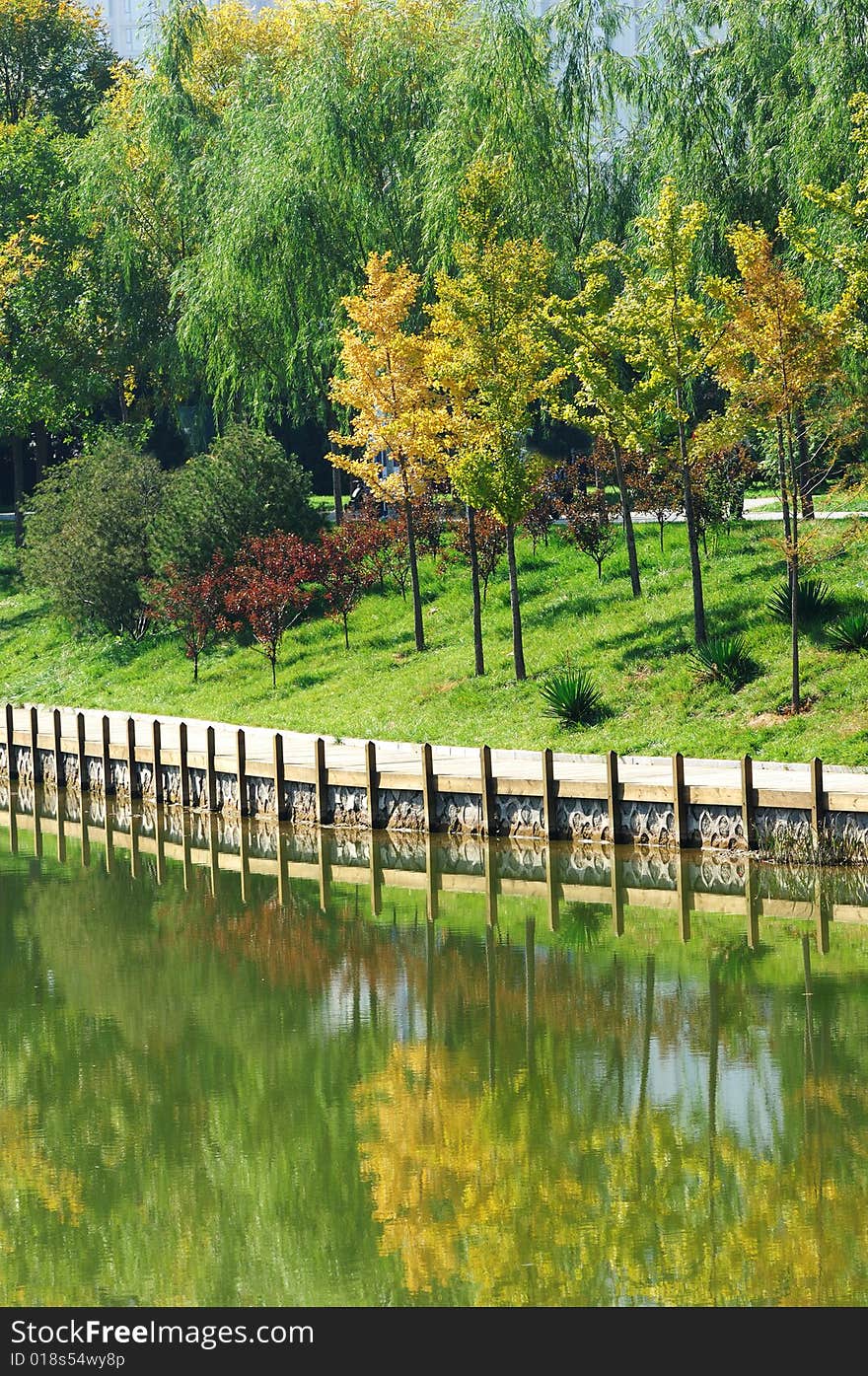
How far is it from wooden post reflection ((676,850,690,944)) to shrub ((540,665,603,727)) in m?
6.63

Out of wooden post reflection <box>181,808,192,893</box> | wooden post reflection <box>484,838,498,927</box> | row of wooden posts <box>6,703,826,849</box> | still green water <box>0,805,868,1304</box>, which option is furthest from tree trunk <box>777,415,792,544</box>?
wooden post reflection <box>181,808,192,893</box>

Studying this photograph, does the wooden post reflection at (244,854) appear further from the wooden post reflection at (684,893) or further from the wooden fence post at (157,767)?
the wooden post reflection at (684,893)

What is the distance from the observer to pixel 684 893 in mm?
23953

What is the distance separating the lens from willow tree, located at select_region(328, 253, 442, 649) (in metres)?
37.8

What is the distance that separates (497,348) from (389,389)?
167 inches

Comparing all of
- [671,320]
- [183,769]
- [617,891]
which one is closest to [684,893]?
[617,891]

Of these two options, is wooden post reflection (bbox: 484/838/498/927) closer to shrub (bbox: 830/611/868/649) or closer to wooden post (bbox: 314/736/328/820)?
wooden post (bbox: 314/736/328/820)

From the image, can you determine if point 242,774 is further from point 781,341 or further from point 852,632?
point 781,341

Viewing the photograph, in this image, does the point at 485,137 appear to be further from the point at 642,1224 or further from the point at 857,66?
the point at 642,1224

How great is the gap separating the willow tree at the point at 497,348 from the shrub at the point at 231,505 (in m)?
10.2

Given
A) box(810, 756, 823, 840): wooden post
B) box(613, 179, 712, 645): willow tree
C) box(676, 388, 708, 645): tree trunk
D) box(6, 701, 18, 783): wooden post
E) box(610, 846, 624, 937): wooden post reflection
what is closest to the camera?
box(610, 846, 624, 937): wooden post reflection

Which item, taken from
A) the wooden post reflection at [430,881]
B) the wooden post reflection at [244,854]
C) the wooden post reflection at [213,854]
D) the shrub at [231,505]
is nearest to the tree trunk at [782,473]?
the wooden post reflection at [430,881]

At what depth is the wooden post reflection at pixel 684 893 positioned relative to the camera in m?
22.6

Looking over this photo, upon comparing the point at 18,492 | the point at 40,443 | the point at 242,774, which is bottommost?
the point at 242,774
